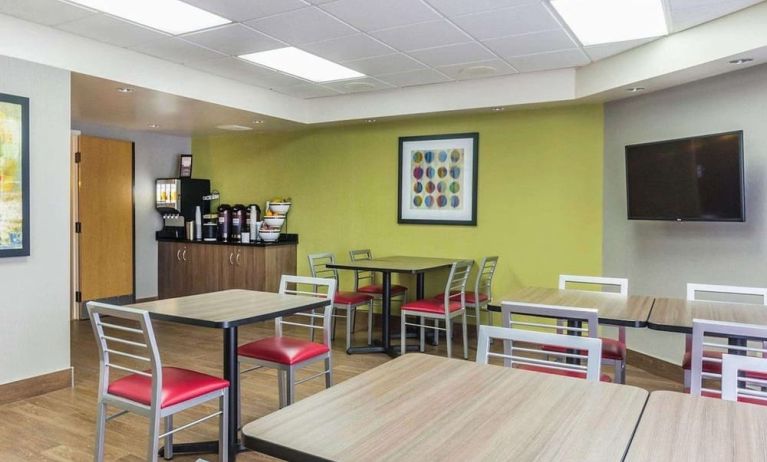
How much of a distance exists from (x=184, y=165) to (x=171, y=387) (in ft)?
19.7

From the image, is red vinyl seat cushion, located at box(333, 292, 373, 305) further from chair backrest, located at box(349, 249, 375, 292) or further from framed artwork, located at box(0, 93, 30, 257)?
framed artwork, located at box(0, 93, 30, 257)

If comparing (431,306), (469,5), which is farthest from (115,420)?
(469,5)

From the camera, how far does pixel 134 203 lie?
24.3ft

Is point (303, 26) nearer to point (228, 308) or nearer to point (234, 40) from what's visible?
point (234, 40)

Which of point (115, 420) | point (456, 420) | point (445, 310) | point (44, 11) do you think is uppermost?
point (44, 11)

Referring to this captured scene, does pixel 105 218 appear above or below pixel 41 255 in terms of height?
above

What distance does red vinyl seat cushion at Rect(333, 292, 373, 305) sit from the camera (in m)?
5.37

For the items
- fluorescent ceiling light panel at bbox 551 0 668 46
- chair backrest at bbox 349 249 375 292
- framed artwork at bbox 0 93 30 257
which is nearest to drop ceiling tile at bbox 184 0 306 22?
framed artwork at bbox 0 93 30 257

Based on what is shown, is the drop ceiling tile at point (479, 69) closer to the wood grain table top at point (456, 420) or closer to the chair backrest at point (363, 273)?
the chair backrest at point (363, 273)

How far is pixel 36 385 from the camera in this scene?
3.91 m

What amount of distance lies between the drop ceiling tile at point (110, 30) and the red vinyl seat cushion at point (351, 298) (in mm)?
2756

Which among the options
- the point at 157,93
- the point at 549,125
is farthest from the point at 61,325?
the point at 549,125

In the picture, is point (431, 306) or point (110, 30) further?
point (431, 306)

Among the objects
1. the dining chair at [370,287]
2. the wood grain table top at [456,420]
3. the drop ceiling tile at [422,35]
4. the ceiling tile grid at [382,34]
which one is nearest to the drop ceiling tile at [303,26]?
the ceiling tile grid at [382,34]
